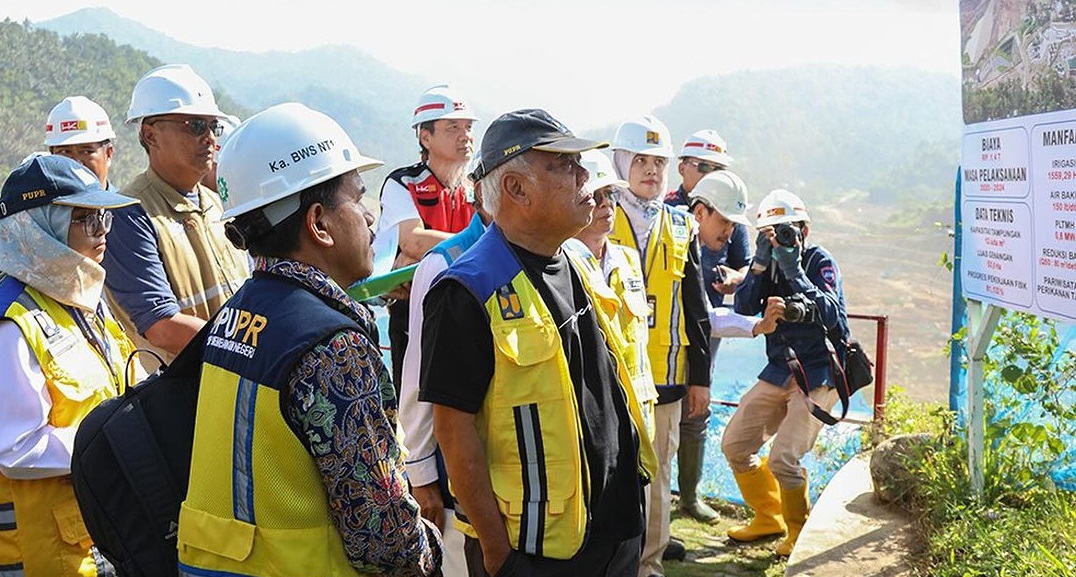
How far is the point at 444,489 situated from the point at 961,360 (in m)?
3.29

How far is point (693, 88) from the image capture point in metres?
46.0

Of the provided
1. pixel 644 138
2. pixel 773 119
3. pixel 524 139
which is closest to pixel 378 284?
pixel 524 139

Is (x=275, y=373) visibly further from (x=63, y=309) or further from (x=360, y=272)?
(x=63, y=309)

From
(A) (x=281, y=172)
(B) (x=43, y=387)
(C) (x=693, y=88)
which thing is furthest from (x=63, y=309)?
(C) (x=693, y=88)

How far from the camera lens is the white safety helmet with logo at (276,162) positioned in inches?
82.0

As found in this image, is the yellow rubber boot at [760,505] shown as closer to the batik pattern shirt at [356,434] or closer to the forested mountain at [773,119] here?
the batik pattern shirt at [356,434]

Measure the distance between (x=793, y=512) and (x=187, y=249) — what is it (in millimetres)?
3641

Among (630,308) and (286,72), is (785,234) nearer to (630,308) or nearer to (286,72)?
(630,308)

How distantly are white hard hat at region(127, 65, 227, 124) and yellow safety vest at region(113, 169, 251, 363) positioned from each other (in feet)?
0.80

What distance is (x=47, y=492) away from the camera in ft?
9.02

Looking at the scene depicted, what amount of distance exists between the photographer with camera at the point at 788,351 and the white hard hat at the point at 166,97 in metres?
3.02

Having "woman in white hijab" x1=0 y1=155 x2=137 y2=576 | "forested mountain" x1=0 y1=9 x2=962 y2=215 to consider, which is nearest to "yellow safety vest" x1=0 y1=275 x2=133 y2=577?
"woman in white hijab" x1=0 y1=155 x2=137 y2=576

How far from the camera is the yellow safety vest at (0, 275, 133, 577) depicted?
107 inches

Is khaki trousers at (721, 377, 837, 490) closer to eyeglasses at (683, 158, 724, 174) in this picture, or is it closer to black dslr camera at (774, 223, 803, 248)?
black dslr camera at (774, 223, 803, 248)
